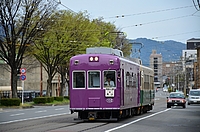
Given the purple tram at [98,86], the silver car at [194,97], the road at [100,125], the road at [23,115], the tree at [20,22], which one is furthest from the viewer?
the silver car at [194,97]

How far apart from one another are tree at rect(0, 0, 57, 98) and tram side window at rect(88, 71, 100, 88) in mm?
21993

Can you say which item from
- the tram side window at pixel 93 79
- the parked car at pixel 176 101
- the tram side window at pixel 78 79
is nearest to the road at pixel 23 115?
the tram side window at pixel 78 79

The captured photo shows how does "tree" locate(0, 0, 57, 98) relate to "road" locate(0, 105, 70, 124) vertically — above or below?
above

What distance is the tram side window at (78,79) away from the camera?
72.1ft

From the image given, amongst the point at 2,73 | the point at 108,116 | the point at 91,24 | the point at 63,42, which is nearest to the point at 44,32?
the point at 63,42

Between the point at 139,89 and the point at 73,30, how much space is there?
26239mm

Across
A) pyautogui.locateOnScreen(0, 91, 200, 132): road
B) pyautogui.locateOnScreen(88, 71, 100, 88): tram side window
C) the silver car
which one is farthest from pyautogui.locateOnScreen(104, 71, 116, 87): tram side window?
the silver car

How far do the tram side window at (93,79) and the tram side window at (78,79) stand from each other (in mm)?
323

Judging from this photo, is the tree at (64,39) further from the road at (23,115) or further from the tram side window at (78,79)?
the tram side window at (78,79)

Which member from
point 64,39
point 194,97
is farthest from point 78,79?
point 194,97

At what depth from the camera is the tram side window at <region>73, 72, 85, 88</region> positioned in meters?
22.0

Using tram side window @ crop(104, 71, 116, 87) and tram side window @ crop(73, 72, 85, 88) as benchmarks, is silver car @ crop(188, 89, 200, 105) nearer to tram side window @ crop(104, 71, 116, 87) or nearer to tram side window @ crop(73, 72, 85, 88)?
tram side window @ crop(104, 71, 116, 87)

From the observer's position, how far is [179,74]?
126000 mm

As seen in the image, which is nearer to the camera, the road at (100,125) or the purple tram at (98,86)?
the road at (100,125)
